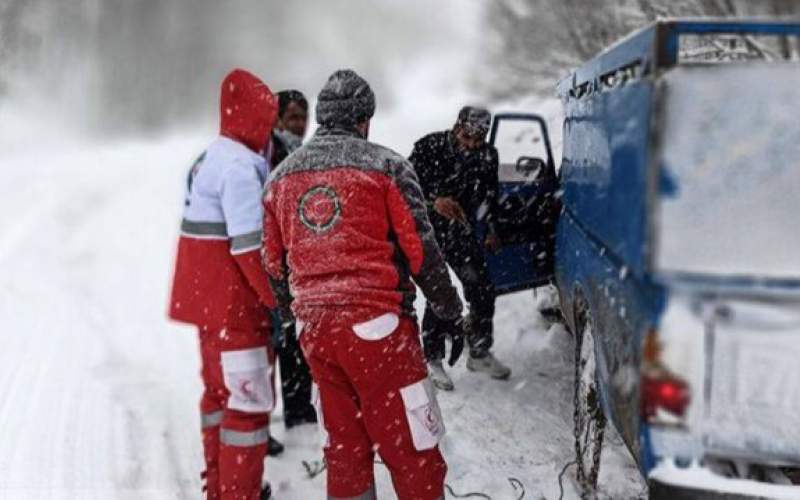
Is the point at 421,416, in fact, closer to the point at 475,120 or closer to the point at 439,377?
the point at 439,377

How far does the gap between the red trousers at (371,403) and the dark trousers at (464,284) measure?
1.81 metres

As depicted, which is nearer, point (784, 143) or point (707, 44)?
point (784, 143)

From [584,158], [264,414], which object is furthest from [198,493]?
[584,158]

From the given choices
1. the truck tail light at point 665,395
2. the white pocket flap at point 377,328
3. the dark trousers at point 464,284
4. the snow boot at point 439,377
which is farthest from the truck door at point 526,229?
the truck tail light at point 665,395

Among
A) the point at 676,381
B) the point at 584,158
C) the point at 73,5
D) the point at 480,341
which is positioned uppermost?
the point at 73,5

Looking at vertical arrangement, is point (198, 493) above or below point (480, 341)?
below

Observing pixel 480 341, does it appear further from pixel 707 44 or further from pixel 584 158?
pixel 707 44

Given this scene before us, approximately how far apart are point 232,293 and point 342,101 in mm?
1094

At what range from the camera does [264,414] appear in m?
3.80

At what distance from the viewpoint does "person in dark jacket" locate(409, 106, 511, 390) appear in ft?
16.6

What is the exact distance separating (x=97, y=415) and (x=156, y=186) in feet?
40.4

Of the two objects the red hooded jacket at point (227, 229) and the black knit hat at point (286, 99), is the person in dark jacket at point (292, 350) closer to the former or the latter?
the black knit hat at point (286, 99)

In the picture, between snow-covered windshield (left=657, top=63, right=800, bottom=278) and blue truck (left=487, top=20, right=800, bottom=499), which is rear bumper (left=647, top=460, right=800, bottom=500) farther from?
snow-covered windshield (left=657, top=63, right=800, bottom=278)

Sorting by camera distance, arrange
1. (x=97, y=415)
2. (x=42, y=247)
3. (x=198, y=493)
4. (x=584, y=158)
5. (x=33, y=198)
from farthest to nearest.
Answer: (x=33, y=198) → (x=42, y=247) → (x=97, y=415) → (x=198, y=493) → (x=584, y=158)
